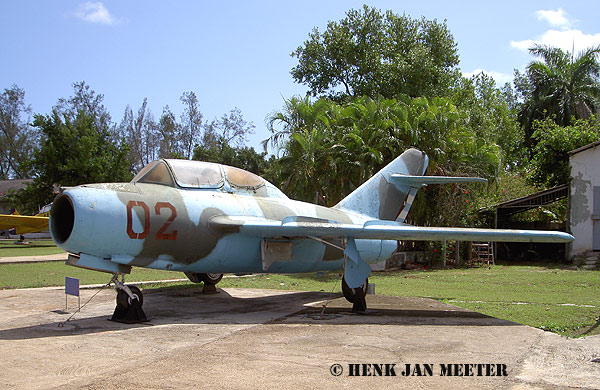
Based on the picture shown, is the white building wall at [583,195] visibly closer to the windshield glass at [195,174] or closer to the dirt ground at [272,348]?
the dirt ground at [272,348]

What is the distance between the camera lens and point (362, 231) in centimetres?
995

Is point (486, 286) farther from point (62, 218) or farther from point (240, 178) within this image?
point (62, 218)

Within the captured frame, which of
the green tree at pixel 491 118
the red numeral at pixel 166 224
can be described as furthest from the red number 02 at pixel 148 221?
the green tree at pixel 491 118

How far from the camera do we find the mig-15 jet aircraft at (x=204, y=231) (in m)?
8.73

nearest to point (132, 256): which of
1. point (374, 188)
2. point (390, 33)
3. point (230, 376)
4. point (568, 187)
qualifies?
point (230, 376)

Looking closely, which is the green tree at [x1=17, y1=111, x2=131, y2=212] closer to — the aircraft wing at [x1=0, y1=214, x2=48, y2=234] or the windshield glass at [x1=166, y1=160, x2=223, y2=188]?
the aircraft wing at [x1=0, y1=214, x2=48, y2=234]

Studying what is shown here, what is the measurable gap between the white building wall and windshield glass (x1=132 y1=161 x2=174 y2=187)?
22.2 meters

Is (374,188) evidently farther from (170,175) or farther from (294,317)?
(170,175)

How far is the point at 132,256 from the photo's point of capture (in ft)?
29.9

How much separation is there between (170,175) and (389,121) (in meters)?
15.0

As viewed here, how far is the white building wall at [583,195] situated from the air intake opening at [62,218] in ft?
78.0

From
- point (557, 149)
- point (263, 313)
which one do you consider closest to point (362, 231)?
point (263, 313)

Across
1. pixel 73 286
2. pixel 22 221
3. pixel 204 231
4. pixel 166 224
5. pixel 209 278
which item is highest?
pixel 166 224

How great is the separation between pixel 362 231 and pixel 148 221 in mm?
3913
